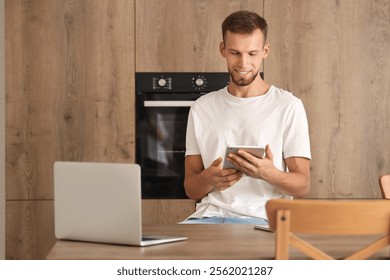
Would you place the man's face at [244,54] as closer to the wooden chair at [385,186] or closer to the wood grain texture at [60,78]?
the wooden chair at [385,186]

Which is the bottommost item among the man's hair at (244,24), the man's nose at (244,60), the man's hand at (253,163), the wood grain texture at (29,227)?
the wood grain texture at (29,227)

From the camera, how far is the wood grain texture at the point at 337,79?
4.03m

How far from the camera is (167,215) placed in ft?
13.4

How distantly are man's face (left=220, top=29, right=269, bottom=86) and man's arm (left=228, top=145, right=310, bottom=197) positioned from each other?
0.37m

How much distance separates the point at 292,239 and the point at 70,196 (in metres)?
0.70

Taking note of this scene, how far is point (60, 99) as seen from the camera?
4.05m

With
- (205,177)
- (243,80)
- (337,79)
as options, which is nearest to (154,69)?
(337,79)

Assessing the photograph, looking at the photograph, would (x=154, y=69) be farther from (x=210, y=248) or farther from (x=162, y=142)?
(x=210, y=248)

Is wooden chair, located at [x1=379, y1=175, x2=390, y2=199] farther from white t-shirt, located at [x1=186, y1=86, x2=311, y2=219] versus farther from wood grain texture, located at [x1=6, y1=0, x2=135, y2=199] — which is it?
wood grain texture, located at [x1=6, y1=0, x2=135, y2=199]

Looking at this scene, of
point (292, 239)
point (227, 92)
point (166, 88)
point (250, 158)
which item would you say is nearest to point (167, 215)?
point (166, 88)

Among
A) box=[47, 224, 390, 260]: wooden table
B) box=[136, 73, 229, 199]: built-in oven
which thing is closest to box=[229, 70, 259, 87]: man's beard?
box=[47, 224, 390, 260]: wooden table

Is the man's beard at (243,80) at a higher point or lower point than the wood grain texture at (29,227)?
higher

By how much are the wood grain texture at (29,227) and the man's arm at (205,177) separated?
1.37 metres

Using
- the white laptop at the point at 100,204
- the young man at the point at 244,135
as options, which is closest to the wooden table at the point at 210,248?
the white laptop at the point at 100,204
